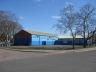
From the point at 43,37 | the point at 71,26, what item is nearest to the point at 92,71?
the point at 71,26

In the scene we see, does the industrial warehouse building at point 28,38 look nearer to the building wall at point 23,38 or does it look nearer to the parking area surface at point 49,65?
the building wall at point 23,38

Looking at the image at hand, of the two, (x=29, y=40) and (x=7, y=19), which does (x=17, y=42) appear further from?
(x=7, y=19)

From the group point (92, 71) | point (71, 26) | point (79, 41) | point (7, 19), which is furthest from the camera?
point (79, 41)

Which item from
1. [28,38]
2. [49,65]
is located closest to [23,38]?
[28,38]

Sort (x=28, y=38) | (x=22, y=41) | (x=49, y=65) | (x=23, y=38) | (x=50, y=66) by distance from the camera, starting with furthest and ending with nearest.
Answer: (x=23, y=38), (x=22, y=41), (x=28, y=38), (x=49, y=65), (x=50, y=66)

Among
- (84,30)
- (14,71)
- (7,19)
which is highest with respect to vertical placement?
(7,19)

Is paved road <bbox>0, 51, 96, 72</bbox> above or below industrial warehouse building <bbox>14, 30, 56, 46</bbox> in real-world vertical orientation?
below

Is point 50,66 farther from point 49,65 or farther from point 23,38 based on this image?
point 23,38

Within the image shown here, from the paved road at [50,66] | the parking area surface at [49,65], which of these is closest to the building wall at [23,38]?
the parking area surface at [49,65]

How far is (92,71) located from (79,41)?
82185mm

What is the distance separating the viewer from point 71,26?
54844 millimetres

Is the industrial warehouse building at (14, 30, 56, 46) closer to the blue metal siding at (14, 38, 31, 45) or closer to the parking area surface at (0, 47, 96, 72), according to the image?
the blue metal siding at (14, 38, 31, 45)

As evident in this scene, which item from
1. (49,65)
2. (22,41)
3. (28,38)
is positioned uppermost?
(28,38)

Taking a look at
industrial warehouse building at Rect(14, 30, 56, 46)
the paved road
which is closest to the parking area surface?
the paved road
